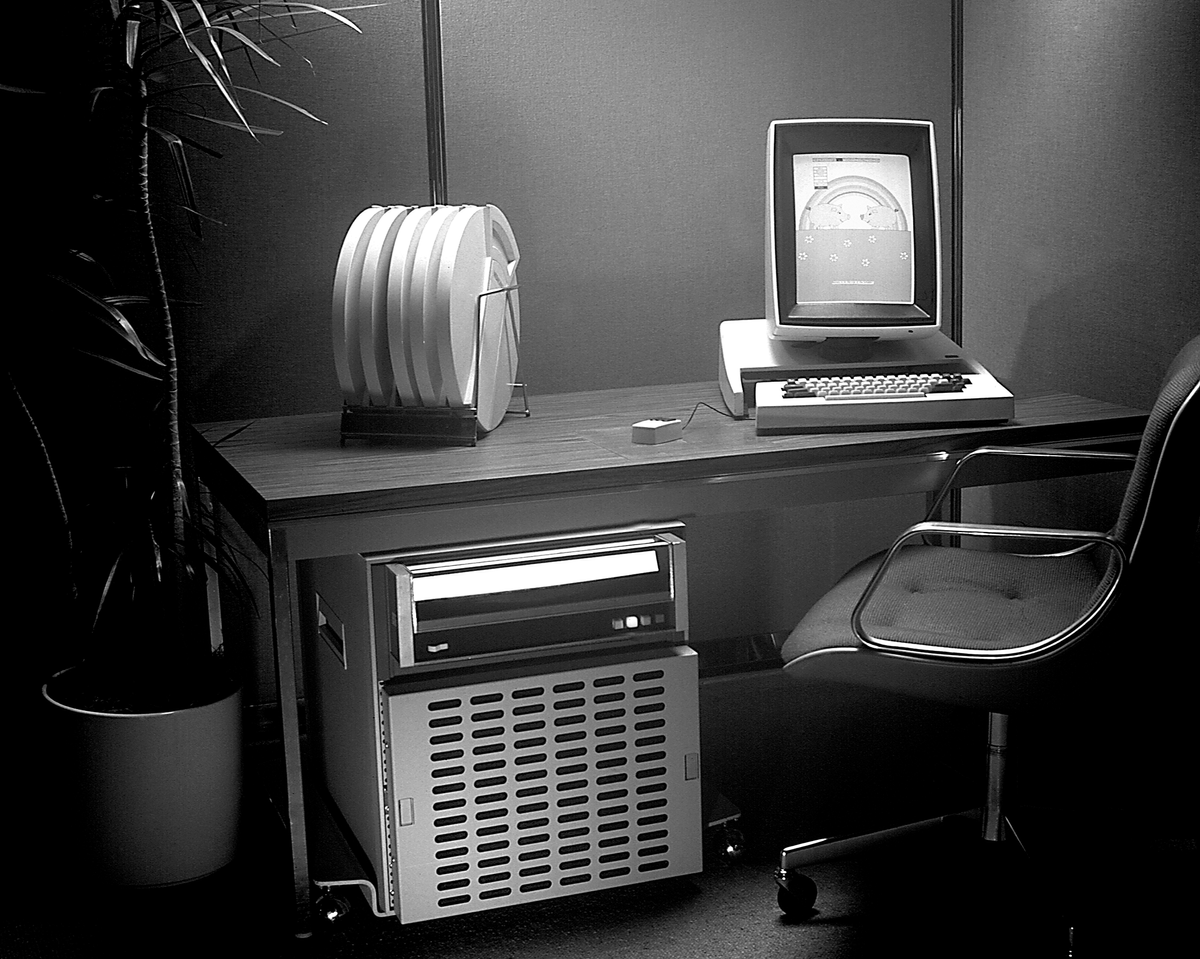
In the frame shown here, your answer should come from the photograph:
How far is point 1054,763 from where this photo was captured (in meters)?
2.79

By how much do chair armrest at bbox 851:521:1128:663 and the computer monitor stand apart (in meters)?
0.77

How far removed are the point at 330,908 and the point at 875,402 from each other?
1.24 metres

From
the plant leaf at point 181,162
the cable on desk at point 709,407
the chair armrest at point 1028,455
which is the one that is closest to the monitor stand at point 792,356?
the cable on desk at point 709,407

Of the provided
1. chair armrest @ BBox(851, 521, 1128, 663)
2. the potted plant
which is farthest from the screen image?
the potted plant

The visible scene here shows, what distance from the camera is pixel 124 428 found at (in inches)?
104

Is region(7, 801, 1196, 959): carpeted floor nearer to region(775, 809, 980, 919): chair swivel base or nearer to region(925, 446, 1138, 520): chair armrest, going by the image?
region(775, 809, 980, 919): chair swivel base

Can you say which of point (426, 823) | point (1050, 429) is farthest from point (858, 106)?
point (426, 823)

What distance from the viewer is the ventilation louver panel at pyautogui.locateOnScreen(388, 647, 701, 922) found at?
6.95ft

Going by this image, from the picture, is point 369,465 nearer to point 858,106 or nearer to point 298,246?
point 298,246

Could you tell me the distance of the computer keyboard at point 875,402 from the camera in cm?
236

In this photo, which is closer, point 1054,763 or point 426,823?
point 426,823

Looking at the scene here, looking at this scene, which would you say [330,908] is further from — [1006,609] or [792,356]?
[792,356]

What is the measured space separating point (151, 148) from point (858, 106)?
5.00ft

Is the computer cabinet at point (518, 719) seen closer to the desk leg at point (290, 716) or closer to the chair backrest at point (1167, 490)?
the desk leg at point (290, 716)
